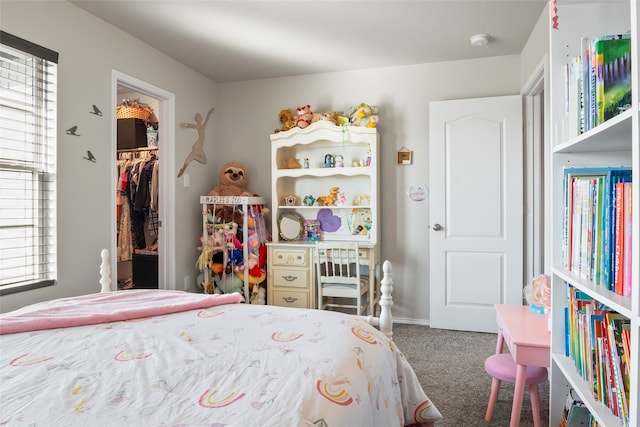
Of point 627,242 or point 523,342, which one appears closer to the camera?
point 627,242

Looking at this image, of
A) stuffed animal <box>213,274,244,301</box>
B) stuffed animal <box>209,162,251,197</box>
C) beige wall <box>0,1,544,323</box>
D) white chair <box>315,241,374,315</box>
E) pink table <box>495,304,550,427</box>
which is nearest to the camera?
pink table <box>495,304,550,427</box>

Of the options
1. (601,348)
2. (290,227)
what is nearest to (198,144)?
(290,227)

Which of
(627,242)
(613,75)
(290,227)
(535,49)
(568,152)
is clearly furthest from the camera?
(290,227)

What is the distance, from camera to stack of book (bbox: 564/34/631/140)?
1.12m

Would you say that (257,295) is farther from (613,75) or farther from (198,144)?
(613,75)

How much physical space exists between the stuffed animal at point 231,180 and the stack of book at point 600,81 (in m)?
3.16

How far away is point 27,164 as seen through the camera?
7.98ft

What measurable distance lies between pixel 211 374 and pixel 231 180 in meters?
3.11

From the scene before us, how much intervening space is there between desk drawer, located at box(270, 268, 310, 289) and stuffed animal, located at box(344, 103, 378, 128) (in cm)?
147

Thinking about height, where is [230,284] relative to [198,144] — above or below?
below

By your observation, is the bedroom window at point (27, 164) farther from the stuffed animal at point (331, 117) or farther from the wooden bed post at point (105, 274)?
the stuffed animal at point (331, 117)

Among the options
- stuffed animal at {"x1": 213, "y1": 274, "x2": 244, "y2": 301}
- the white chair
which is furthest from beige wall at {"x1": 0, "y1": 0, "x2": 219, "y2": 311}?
the white chair

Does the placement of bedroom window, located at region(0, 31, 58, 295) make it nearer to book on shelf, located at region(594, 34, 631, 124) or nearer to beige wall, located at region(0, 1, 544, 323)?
beige wall, located at region(0, 1, 544, 323)

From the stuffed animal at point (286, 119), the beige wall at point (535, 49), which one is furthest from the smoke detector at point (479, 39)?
the stuffed animal at point (286, 119)
